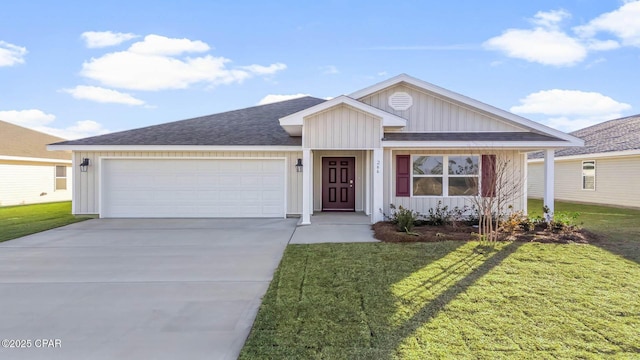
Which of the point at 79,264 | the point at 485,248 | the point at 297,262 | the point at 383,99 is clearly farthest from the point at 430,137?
the point at 79,264

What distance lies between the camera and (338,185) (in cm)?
1360

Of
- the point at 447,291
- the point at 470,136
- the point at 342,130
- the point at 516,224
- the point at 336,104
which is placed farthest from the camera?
the point at 470,136

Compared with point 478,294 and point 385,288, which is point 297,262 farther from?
point 478,294

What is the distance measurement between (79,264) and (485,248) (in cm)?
765

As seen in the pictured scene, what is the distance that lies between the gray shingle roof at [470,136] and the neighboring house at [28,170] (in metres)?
17.8

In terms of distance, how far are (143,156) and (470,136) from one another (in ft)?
34.8

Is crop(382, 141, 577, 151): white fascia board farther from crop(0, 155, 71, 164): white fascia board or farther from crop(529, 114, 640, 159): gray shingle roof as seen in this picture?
crop(0, 155, 71, 164): white fascia board

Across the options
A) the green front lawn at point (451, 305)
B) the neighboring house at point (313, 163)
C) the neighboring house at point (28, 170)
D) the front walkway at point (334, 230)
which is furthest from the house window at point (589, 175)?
the neighboring house at point (28, 170)

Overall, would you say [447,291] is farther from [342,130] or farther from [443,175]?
[443,175]

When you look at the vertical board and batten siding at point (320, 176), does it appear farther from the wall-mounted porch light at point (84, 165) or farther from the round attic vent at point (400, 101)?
the wall-mounted porch light at point (84, 165)

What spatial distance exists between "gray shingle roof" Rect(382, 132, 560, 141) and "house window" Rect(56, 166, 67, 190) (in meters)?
18.9

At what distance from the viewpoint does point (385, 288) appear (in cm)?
505

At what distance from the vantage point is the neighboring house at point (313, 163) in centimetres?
1101

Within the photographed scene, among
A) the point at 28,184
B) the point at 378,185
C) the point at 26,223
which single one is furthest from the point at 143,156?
the point at 28,184
